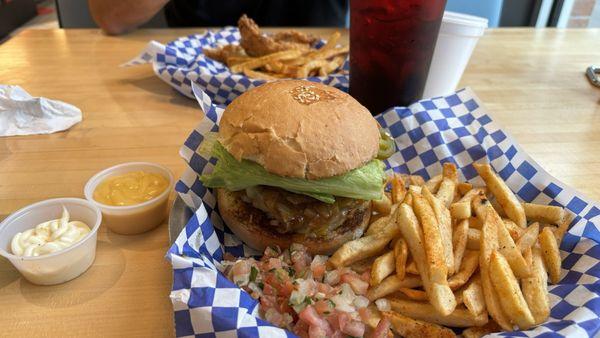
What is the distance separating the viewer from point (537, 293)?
1430 mm

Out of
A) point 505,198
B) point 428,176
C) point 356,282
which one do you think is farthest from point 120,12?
point 505,198

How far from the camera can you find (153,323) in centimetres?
145

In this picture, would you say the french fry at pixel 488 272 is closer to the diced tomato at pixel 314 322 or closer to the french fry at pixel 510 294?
the french fry at pixel 510 294

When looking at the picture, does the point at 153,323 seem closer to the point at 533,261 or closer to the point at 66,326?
the point at 66,326

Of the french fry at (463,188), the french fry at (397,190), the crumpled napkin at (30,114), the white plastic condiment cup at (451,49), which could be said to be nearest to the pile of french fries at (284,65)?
the white plastic condiment cup at (451,49)

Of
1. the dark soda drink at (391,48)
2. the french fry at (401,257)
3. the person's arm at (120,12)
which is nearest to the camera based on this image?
the french fry at (401,257)

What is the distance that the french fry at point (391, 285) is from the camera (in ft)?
4.98

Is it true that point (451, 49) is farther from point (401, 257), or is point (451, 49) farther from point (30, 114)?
point (30, 114)

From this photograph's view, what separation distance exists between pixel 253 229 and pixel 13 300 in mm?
868

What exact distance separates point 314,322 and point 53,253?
36.0 inches

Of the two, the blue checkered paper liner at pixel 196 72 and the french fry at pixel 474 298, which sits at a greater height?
the blue checkered paper liner at pixel 196 72

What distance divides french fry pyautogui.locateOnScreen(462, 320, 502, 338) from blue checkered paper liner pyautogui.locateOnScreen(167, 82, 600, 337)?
0.10 meters

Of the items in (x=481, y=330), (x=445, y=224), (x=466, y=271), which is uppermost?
(x=445, y=224)

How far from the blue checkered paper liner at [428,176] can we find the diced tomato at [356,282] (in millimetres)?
348
